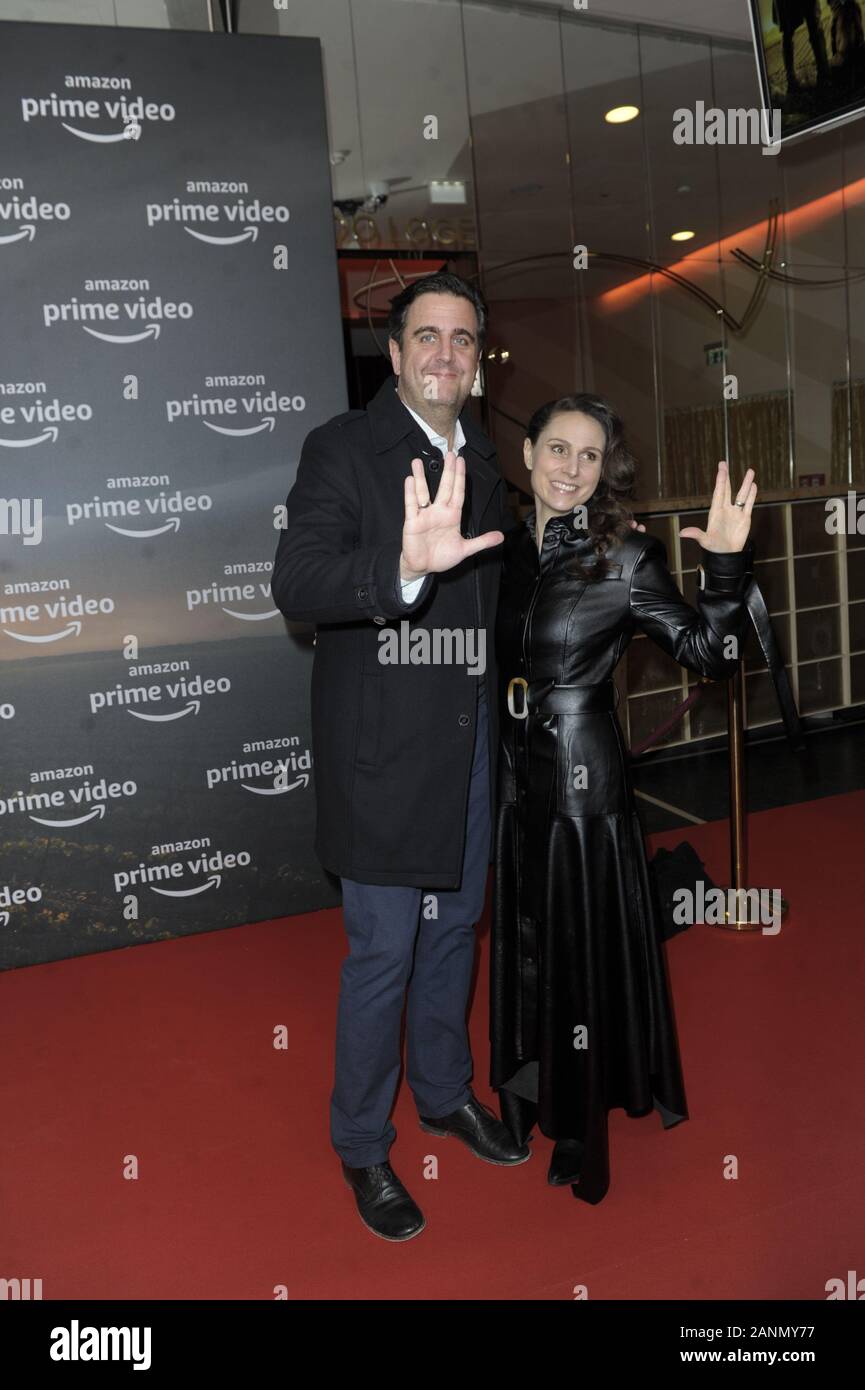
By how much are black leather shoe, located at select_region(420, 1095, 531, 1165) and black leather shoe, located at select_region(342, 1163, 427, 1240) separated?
9.3 inches

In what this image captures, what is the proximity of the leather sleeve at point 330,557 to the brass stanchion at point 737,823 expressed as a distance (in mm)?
1826

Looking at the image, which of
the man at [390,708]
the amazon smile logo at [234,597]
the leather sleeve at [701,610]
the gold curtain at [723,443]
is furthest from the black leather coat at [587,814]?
the gold curtain at [723,443]

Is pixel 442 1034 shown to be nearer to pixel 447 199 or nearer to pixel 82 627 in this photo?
pixel 82 627

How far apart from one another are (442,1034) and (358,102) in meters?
6.01

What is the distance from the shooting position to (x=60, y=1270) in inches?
77.7

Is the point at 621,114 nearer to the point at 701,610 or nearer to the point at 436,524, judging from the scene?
the point at 701,610

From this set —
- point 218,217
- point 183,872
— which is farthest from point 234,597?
point 218,217

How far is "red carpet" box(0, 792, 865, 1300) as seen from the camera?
1.90 m

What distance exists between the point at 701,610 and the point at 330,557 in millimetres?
725

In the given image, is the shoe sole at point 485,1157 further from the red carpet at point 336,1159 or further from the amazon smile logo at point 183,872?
the amazon smile logo at point 183,872

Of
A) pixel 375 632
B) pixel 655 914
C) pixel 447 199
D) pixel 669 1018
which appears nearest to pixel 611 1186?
pixel 669 1018

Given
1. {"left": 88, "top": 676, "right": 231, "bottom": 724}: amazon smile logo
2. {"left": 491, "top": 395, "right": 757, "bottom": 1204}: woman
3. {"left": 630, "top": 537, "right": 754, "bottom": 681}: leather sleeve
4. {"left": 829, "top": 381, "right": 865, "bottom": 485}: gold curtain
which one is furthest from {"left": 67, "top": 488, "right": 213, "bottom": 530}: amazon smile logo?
{"left": 829, "top": 381, "right": 865, "bottom": 485}: gold curtain

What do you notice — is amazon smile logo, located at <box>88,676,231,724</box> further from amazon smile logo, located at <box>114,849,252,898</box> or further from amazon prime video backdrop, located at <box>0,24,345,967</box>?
amazon smile logo, located at <box>114,849,252,898</box>

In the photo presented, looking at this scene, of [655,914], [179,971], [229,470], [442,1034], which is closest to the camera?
[655,914]
